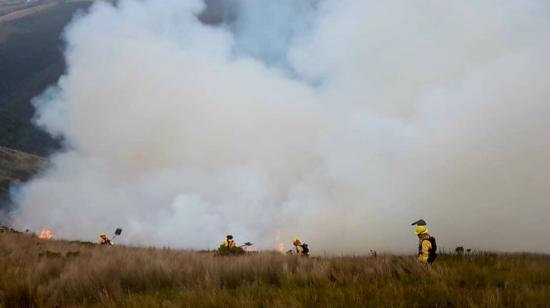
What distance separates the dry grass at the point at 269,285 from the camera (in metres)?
6.74

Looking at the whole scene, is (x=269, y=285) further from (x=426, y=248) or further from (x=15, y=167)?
(x=15, y=167)

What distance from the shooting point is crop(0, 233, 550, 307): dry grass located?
674cm

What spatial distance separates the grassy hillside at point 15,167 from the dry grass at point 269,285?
81.3 m

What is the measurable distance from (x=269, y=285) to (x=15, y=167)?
106 m

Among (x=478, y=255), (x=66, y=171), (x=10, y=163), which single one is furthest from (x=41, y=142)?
(x=478, y=255)

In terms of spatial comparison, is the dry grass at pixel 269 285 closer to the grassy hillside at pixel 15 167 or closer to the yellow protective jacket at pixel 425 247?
the yellow protective jacket at pixel 425 247

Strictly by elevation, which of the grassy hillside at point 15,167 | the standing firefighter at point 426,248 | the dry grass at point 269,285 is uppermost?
the grassy hillside at point 15,167

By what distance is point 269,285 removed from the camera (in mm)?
9141

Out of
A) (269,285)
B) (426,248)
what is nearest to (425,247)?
(426,248)

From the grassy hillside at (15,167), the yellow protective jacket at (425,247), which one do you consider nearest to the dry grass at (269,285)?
the yellow protective jacket at (425,247)

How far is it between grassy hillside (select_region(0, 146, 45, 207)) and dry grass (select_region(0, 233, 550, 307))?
81.3 metres

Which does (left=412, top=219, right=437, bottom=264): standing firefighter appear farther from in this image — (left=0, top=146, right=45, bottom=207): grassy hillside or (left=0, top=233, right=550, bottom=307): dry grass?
(left=0, top=146, right=45, bottom=207): grassy hillside

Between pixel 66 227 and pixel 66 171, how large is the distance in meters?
48.2

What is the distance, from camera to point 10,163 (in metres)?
104
